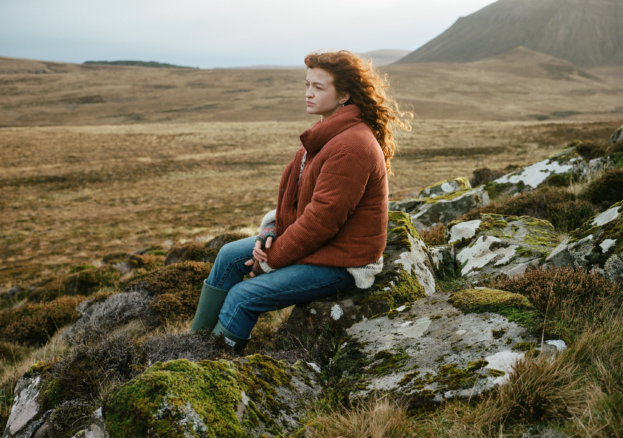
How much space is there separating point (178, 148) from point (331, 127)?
38.7 metres

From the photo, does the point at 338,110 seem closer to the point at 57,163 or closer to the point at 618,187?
the point at 618,187

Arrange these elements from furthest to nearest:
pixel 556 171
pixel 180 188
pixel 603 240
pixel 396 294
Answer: pixel 180 188
pixel 556 171
pixel 396 294
pixel 603 240

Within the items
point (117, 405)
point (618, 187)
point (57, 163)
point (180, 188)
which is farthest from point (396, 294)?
point (57, 163)

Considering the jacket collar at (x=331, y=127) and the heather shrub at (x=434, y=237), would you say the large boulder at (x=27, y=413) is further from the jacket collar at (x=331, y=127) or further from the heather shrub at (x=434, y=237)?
the heather shrub at (x=434, y=237)

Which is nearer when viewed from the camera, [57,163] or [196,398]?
[196,398]

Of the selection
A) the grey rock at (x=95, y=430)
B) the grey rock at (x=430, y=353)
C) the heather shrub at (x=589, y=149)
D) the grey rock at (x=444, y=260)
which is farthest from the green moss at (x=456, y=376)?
the heather shrub at (x=589, y=149)

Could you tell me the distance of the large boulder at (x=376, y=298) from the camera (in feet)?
Result: 12.0

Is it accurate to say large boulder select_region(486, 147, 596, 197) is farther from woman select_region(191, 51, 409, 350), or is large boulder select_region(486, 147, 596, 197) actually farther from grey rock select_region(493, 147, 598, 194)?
woman select_region(191, 51, 409, 350)

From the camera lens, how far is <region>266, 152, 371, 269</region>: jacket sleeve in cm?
336

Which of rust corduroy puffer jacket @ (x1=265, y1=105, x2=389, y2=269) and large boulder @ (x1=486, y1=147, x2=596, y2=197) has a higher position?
rust corduroy puffer jacket @ (x1=265, y1=105, x2=389, y2=269)

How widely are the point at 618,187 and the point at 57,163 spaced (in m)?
35.7

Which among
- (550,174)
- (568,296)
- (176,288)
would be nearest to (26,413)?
(568,296)

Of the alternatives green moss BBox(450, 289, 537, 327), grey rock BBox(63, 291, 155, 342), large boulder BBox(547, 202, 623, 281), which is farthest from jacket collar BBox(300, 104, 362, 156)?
grey rock BBox(63, 291, 155, 342)

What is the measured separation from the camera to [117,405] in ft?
7.12
